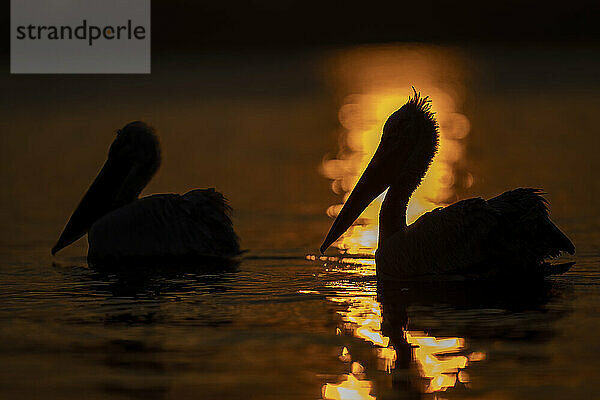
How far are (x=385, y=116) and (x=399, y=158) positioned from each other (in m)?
10.2

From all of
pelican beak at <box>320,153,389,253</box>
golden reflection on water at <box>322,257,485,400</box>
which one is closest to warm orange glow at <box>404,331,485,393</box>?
golden reflection on water at <box>322,257,485,400</box>

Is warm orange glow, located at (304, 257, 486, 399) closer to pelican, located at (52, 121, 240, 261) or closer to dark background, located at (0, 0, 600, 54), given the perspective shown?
pelican, located at (52, 121, 240, 261)

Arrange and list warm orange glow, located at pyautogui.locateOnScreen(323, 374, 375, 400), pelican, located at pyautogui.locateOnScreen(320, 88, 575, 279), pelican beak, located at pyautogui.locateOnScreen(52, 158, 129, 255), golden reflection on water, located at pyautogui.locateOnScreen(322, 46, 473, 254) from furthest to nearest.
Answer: golden reflection on water, located at pyautogui.locateOnScreen(322, 46, 473, 254)
pelican beak, located at pyautogui.locateOnScreen(52, 158, 129, 255)
pelican, located at pyautogui.locateOnScreen(320, 88, 575, 279)
warm orange glow, located at pyautogui.locateOnScreen(323, 374, 375, 400)

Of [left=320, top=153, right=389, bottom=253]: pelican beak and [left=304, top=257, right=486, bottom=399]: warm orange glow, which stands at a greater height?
[left=320, top=153, right=389, bottom=253]: pelican beak

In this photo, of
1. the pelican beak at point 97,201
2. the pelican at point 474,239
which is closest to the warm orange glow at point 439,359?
the pelican at point 474,239

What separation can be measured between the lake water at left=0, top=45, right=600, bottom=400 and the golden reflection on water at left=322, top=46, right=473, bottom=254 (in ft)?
0.20

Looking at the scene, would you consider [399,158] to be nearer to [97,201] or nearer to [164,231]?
[164,231]

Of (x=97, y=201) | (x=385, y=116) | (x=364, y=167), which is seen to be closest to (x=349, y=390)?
(x=97, y=201)

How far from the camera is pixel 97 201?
31.1 ft

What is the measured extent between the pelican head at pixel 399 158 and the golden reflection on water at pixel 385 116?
897 mm

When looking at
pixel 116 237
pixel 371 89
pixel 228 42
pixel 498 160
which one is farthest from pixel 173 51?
pixel 116 237

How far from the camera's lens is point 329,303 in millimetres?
6715

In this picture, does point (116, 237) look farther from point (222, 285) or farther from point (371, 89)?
Answer: point (371, 89)

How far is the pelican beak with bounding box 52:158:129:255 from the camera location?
9125 millimetres
